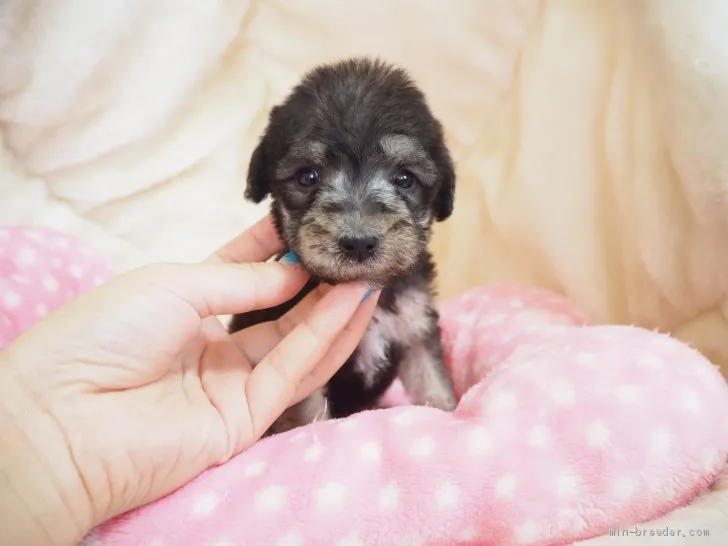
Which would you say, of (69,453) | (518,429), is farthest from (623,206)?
(69,453)

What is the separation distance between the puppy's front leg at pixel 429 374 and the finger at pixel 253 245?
68cm

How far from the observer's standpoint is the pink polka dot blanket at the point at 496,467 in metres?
1.47

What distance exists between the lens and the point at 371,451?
5.41 feet

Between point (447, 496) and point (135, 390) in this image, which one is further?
point (135, 390)

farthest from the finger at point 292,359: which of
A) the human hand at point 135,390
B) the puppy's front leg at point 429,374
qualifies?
the puppy's front leg at point 429,374

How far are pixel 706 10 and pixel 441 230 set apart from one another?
5.56 feet

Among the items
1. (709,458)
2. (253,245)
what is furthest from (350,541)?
(253,245)

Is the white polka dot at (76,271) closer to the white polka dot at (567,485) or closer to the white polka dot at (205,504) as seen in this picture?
the white polka dot at (205,504)

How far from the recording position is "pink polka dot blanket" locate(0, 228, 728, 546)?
4.82ft

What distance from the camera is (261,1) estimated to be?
335cm

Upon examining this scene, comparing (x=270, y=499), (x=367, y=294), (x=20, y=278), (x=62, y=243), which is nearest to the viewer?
(x=270, y=499)

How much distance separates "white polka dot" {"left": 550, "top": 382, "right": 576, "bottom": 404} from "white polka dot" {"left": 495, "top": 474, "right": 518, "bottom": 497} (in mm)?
261

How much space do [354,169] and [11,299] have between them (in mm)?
1459

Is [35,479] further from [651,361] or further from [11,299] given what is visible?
[651,361]
